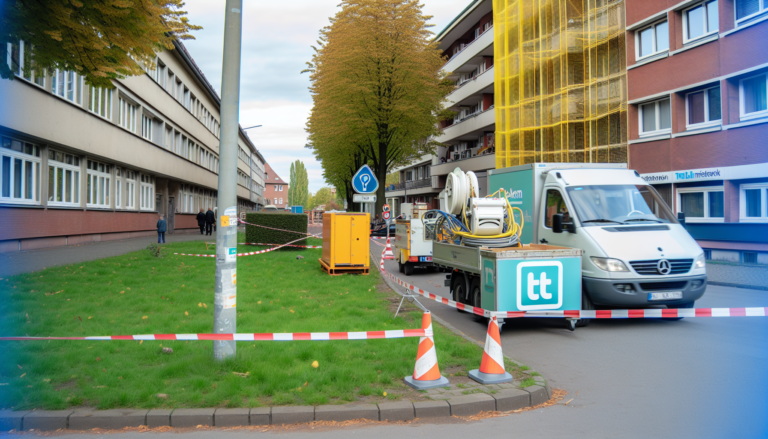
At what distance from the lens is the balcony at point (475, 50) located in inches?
1539

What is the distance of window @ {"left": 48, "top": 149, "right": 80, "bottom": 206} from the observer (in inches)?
754

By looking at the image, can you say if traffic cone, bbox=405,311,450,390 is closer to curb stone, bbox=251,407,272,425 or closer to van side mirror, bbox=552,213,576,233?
curb stone, bbox=251,407,272,425

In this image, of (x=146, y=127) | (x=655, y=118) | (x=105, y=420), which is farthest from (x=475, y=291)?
(x=146, y=127)

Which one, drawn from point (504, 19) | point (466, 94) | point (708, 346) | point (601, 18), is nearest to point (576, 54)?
point (601, 18)

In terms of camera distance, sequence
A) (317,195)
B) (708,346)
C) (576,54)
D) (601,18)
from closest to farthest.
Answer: (708,346)
(601,18)
(576,54)
(317,195)

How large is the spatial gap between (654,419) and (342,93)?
26614 mm

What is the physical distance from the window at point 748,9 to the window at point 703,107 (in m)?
2.36

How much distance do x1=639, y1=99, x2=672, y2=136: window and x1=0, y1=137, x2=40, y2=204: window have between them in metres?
23.6

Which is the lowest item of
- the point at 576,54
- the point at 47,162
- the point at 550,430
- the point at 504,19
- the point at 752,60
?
the point at 550,430

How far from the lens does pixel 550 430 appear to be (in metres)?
4.25

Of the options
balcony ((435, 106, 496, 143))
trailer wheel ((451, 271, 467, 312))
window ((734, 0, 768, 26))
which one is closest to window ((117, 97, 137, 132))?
balcony ((435, 106, 496, 143))

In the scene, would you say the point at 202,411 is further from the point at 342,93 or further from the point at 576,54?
the point at 576,54

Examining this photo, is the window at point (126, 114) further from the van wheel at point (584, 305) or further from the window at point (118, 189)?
the van wheel at point (584, 305)

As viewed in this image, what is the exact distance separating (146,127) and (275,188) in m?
118
